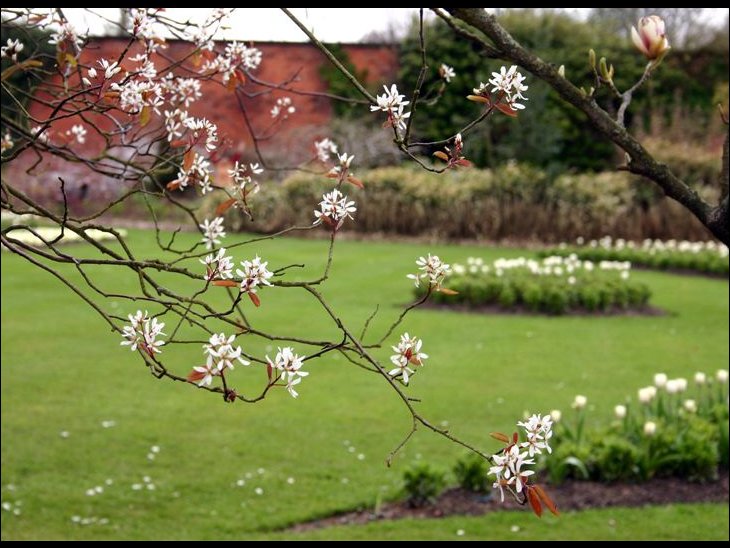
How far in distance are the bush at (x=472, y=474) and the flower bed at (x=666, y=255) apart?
26.7 feet

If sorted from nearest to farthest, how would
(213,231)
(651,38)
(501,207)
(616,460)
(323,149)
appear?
(651,38) → (213,231) → (323,149) → (616,460) → (501,207)

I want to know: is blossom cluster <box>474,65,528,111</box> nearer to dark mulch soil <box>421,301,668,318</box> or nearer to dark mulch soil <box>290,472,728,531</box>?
dark mulch soil <box>290,472,728,531</box>

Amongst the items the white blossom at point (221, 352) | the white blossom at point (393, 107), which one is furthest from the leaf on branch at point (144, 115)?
the white blossom at point (221, 352)

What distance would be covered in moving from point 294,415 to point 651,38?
15.1 feet

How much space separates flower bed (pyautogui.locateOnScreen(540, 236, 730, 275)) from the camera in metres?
11.6

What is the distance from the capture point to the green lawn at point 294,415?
4059mm

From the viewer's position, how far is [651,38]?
1.31 meters

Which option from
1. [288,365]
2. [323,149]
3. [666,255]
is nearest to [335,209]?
[288,365]

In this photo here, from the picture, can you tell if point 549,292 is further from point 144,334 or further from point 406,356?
point 144,334

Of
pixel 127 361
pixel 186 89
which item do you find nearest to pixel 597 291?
pixel 127 361

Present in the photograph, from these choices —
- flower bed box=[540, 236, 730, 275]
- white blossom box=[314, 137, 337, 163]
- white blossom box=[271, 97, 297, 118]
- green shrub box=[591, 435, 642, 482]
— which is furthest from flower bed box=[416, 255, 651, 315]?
white blossom box=[314, 137, 337, 163]

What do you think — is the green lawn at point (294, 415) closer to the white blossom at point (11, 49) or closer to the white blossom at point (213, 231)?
the white blossom at point (213, 231)


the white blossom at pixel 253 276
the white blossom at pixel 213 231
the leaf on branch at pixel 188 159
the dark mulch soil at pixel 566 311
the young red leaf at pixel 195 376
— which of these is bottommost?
the dark mulch soil at pixel 566 311

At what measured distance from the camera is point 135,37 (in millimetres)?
1860
